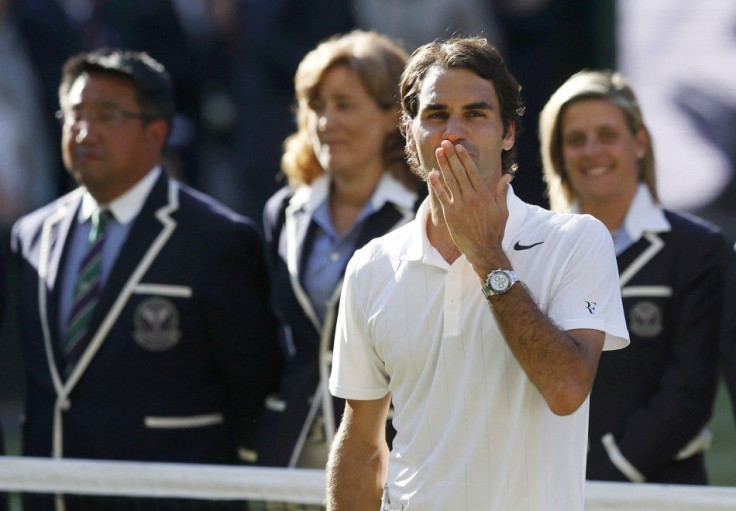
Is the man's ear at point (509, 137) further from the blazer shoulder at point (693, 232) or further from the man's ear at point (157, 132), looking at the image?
the man's ear at point (157, 132)

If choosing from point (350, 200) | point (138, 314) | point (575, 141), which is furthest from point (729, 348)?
point (138, 314)

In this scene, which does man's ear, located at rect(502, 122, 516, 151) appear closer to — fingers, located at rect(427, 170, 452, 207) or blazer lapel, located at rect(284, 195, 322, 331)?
fingers, located at rect(427, 170, 452, 207)

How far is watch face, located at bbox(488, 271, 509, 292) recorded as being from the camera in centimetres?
297

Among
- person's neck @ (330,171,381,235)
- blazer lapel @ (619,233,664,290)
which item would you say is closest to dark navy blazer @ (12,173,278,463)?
person's neck @ (330,171,381,235)

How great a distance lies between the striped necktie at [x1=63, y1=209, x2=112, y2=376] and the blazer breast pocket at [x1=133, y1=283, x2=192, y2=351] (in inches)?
7.4

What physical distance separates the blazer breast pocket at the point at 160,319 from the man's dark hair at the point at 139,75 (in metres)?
0.80

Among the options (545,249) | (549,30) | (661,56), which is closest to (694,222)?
(545,249)

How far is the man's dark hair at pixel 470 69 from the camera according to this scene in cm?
324

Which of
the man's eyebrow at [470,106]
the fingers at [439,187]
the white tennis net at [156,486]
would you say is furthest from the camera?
the white tennis net at [156,486]

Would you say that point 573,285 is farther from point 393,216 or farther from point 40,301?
point 40,301

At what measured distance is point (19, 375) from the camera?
948 cm

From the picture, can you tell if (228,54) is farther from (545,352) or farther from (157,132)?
(545,352)

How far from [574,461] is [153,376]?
91.3 inches

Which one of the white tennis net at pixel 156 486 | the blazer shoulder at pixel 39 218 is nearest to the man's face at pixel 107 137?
the blazer shoulder at pixel 39 218
